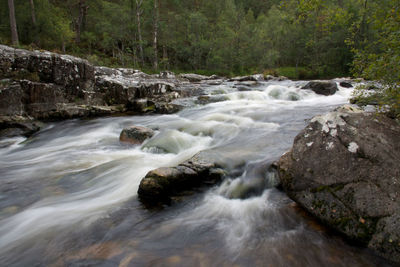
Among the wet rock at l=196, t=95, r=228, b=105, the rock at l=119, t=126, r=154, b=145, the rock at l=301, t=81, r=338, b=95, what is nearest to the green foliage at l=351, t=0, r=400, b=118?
the rock at l=119, t=126, r=154, b=145

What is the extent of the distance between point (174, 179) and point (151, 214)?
67 centimetres

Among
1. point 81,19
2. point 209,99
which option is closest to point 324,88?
point 209,99

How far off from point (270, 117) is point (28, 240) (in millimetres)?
8105

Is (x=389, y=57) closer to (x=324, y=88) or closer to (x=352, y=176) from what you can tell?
(x=352, y=176)

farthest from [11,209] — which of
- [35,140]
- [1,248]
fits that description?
[35,140]

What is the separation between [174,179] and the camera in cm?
396

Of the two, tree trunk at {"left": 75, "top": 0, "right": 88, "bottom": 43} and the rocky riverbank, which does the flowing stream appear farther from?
tree trunk at {"left": 75, "top": 0, "right": 88, "bottom": 43}

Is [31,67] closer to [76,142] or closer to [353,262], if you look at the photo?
[76,142]

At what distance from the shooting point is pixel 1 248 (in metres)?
3.11

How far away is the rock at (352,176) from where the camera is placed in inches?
104

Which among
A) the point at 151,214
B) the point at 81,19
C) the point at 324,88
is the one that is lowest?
the point at 151,214

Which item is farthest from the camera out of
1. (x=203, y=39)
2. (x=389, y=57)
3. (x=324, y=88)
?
(x=203, y=39)

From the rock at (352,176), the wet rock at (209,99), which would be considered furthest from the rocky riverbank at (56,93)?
the rock at (352,176)

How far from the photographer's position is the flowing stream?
2793 mm
